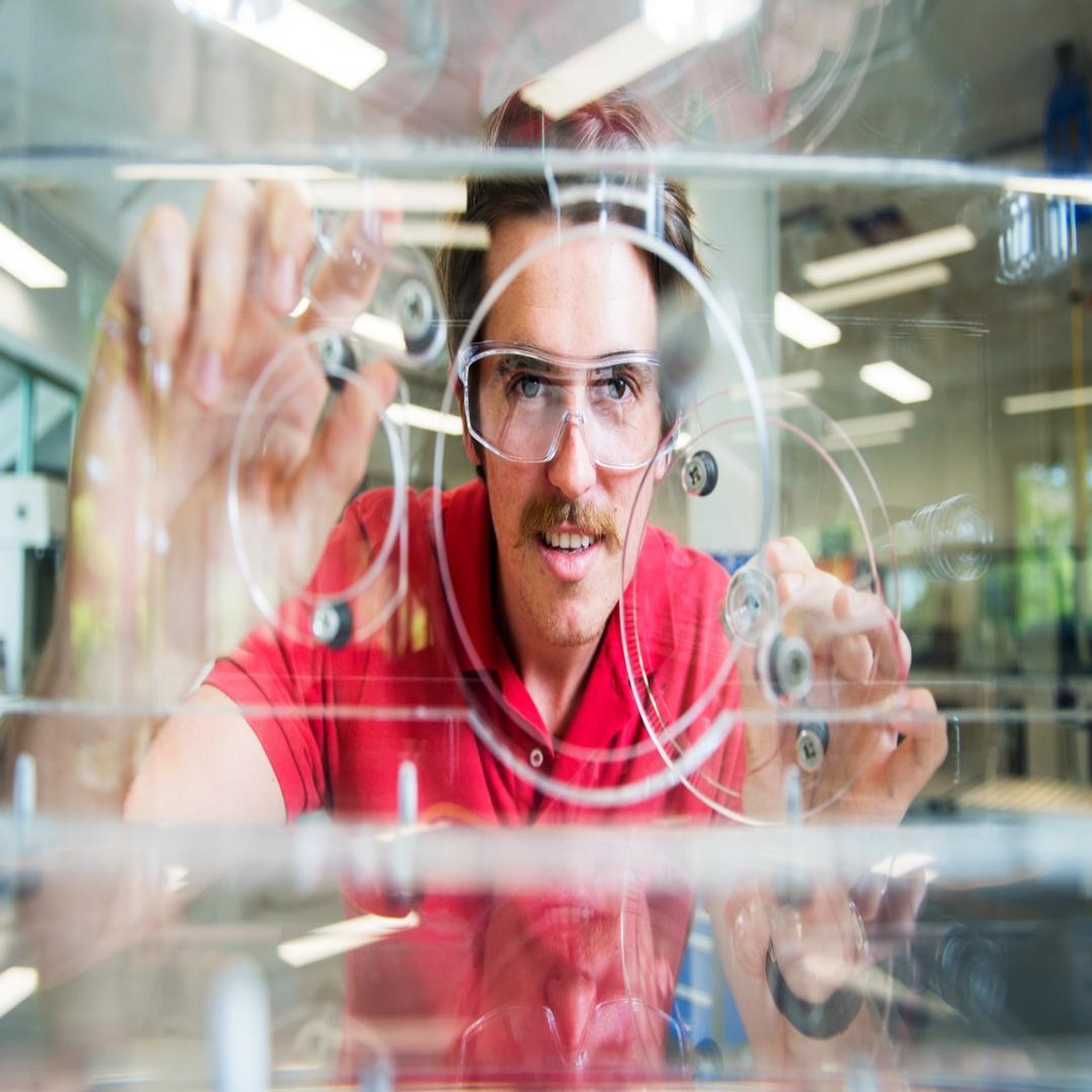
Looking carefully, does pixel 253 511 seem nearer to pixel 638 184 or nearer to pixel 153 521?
pixel 153 521

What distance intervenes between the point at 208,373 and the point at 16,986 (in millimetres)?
514

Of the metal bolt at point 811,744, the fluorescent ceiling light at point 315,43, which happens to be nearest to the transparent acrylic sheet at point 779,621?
the metal bolt at point 811,744

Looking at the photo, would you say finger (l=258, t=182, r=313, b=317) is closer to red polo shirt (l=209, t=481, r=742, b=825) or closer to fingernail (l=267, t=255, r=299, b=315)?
fingernail (l=267, t=255, r=299, b=315)

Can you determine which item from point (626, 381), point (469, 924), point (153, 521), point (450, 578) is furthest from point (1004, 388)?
point (153, 521)

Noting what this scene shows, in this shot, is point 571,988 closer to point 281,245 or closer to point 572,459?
point 572,459

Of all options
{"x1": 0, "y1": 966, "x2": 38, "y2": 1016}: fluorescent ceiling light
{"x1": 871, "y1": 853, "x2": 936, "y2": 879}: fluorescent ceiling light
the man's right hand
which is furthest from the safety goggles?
{"x1": 0, "y1": 966, "x2": 38, "y2": 1016}: fluorescent ceiling light

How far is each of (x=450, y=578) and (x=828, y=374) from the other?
40 cm

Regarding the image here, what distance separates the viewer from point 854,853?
31.9 inches

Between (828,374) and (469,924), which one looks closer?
(469,924)

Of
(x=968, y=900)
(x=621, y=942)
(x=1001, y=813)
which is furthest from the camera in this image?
(x=1001, y=813)

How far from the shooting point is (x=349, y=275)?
0.83m

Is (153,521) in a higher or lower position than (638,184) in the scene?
lower

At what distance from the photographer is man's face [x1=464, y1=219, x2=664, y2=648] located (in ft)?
2.53

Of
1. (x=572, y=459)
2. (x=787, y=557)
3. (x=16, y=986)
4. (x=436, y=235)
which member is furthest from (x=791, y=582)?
(x=16, y=986)
